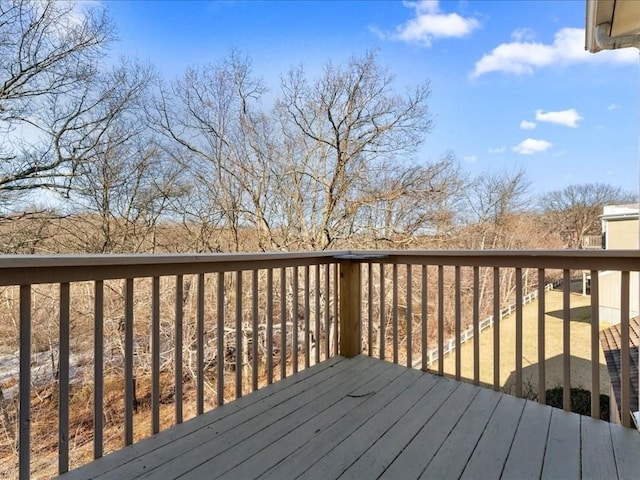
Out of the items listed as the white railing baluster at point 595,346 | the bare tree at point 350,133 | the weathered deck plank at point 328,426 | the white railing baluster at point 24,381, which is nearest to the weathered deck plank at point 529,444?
the white railing baluster at point 595,346

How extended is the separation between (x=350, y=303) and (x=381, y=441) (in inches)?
52.9

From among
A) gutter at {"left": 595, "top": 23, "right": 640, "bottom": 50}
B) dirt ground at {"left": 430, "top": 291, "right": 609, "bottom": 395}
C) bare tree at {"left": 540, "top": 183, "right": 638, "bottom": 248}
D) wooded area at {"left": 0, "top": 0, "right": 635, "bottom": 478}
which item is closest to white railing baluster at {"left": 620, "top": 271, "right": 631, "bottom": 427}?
gutter at {"left": 595, "top": 23, "right": 640, "bottom": 50}

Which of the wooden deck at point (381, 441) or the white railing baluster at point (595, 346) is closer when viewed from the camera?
the wooden deck at point (381, 441)

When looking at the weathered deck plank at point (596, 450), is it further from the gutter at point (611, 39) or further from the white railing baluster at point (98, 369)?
the gutter at point (611, 39)

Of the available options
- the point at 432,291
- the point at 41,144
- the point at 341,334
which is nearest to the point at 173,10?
the point at 41,144

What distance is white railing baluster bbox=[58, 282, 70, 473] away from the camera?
1.51m

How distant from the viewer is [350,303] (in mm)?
2996

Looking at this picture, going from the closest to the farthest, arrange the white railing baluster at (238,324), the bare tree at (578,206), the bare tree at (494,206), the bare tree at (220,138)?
the white railing baluster at (238,324) → the bare tree at (220,138) → the bare tree at (494,206) → the bare tree at (578,206)

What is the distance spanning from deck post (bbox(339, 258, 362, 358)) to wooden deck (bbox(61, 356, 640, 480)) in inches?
26.7

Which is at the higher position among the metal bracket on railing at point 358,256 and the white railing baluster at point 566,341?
the metal bracket on railing at point 358,256

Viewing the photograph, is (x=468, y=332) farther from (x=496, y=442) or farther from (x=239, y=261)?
(x=239, y=261)

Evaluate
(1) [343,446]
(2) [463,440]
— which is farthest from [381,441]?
(2) [463,440]

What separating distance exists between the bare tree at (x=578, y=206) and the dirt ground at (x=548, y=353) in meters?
1.89

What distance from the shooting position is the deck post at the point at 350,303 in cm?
301
